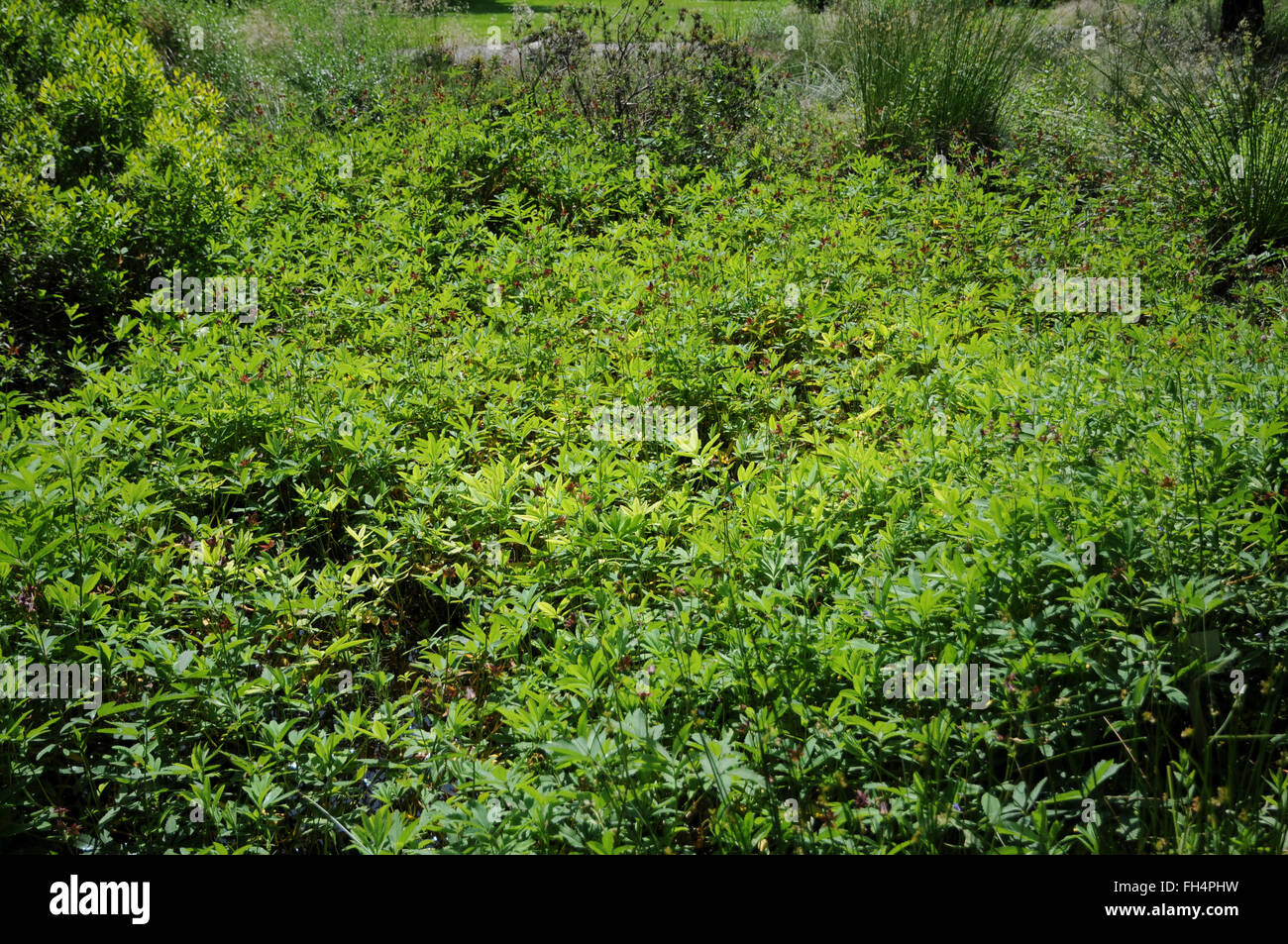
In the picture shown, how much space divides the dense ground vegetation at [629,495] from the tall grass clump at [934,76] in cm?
75

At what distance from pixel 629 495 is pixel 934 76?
6051mm

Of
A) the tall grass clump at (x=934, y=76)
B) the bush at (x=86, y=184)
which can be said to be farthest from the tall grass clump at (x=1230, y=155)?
the bush at (x=86, y=184)

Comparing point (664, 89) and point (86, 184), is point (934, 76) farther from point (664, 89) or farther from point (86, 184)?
point (86, 184)

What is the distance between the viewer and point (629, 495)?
10.4 feet

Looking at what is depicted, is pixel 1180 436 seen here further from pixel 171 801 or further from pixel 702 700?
pixel 171 801

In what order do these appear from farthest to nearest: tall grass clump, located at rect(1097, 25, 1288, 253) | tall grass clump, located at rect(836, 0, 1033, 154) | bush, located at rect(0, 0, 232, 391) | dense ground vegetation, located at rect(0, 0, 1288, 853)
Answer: tall grass clump, located at rect(836, 0, 1033, 154) < tall grass clump, located at rect(1097, 25, 1288, 253) < bush, located at rect(0, 0, 232, 391) < dense ground vegetation, located at rect(0, 0, 1288, 853)

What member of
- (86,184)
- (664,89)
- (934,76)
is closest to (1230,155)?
(934,76)

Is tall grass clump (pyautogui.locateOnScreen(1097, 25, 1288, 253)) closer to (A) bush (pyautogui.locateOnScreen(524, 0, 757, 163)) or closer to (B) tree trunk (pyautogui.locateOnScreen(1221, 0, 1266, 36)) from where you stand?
(A) bush (pyautogui.locateOnScreen(524, 0, 757, 163))

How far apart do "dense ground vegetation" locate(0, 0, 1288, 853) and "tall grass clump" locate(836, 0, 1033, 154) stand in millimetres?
752

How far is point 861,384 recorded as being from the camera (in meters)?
3.94

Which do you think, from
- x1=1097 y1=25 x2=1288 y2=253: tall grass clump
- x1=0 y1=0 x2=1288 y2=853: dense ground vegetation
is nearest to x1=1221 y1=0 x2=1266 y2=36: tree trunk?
x1=1097 y1=25 x2=1288 y2=253: tall grass clump

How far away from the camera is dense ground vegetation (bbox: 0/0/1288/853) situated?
200cm

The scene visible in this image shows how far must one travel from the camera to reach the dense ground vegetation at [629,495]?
2000mm
